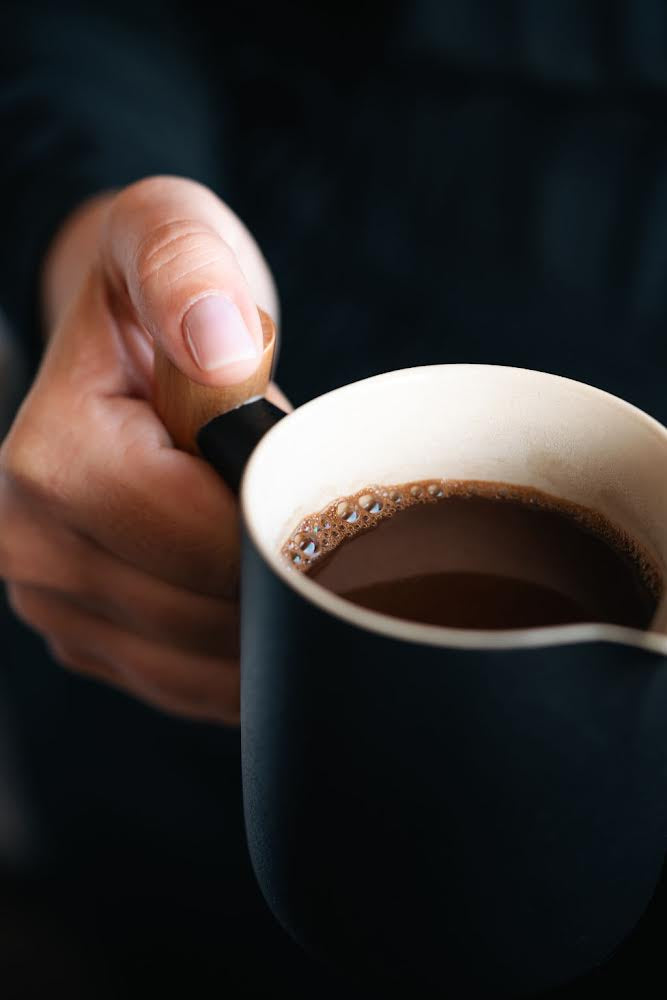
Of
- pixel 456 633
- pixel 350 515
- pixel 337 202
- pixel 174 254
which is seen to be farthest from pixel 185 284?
pixel 337 202

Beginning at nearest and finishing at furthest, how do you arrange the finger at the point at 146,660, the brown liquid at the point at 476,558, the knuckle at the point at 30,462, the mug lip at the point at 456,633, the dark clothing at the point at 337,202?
the mug lip at the point at 456,633 → the brown liquid at the point at 476,558 → the knuckle at the point at 30,462 → the finger at the point at 146,660 → the dark clothing at the point at 337,202

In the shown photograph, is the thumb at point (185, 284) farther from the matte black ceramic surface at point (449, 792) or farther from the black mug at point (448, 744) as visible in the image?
the matte black ceramic surface at point (449, 792)

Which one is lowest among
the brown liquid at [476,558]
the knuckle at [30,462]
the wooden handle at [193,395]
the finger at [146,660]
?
the finger at [146,660]

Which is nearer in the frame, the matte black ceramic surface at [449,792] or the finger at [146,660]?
the matte black ceramic surface at [449,792]

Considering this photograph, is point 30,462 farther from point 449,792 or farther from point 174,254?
point 449,792

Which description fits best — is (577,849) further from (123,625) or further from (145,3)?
(145,3)

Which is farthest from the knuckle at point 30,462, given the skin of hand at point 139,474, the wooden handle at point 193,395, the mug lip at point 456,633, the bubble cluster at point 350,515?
the mug lip at point 456,633
